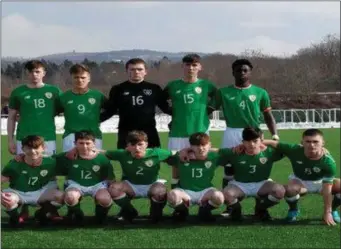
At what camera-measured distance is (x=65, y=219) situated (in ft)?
18.9

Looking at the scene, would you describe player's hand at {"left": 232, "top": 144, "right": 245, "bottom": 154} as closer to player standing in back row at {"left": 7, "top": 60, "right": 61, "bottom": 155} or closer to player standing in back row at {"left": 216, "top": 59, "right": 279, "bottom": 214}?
player standing in back row at {"left": 216, "top": 59, "right": 279, "bottom": 214}

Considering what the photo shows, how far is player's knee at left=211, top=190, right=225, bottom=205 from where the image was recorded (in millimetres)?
5535

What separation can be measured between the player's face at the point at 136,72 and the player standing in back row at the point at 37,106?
0.78 m

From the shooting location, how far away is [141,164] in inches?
229

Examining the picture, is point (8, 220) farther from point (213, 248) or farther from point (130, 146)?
point (213, 248)

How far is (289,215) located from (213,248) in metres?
1.32

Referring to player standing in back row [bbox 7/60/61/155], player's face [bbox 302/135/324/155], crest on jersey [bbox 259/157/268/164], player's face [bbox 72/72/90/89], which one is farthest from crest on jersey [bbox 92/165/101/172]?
player's face [bbox 302/135/324/155]

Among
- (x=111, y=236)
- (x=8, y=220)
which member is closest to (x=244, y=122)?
(x=111, y=236)

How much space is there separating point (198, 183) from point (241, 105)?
3.15 feet

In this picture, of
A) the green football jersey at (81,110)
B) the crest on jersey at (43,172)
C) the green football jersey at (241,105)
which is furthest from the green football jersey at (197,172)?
the crest on jersey at (43,172)

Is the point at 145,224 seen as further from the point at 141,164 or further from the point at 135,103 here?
the point at 135,103

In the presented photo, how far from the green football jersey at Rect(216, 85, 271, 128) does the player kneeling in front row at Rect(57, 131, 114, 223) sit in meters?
1.37

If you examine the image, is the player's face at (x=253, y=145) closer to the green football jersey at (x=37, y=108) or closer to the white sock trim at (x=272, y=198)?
the white sock trim at (x=272, y=198)

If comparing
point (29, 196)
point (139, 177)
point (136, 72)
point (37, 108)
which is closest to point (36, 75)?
point (37, 108)
